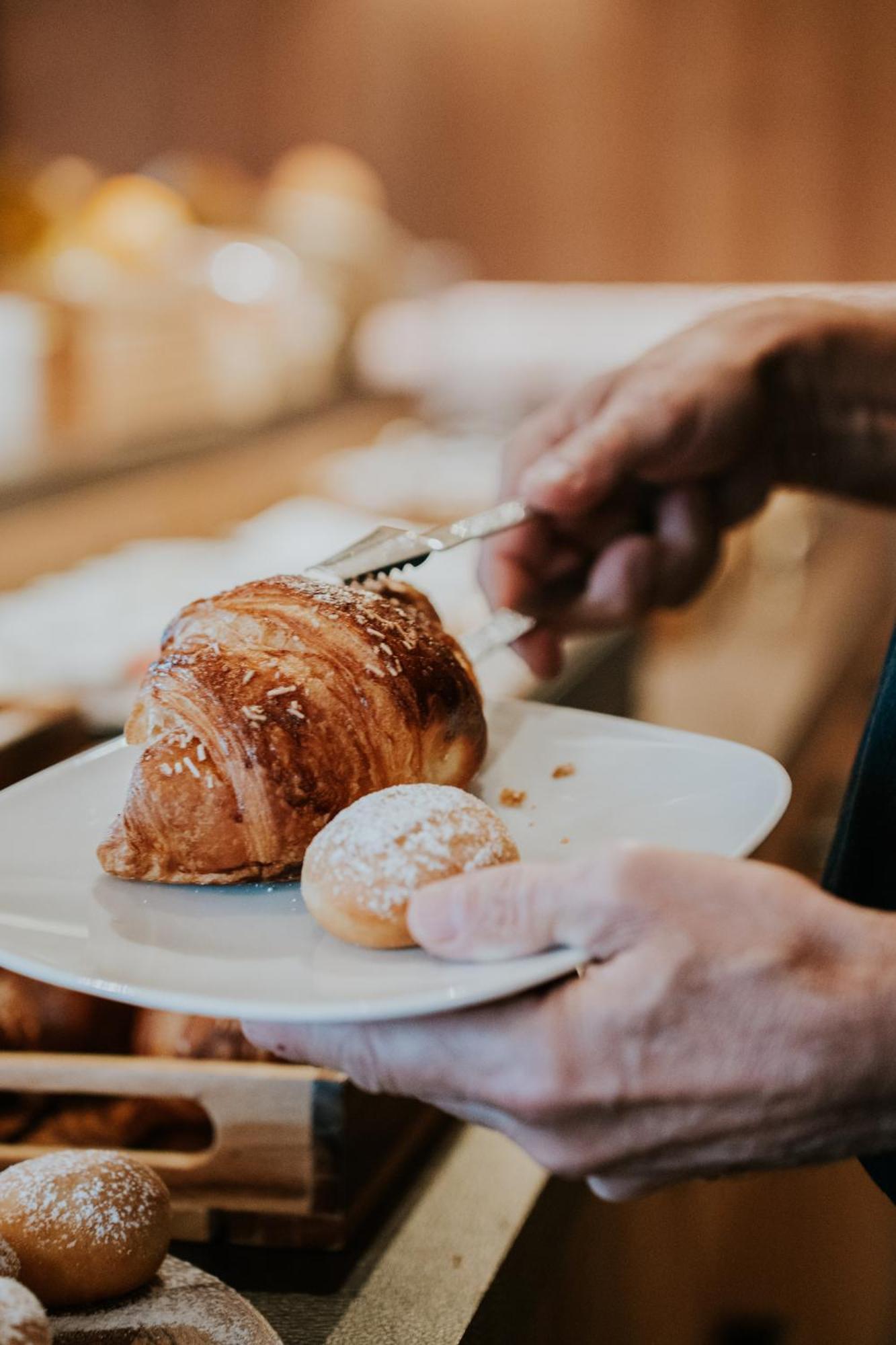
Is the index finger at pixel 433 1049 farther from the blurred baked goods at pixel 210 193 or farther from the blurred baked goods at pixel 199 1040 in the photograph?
the blurred baked goods at pixel 210 193

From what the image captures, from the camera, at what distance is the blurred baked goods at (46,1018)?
115 centimetres

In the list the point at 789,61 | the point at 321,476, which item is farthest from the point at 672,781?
the point at 789,61

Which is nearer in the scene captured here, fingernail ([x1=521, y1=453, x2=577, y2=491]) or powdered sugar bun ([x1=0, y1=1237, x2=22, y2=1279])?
powdered sugar bun ([x1=0, y1=1237, x2=22, y2=1279])

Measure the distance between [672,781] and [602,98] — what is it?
5.02 metres

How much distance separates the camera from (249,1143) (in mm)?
1057

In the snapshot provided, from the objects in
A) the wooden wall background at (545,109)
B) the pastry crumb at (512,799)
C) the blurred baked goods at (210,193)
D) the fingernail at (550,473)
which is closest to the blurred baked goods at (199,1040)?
the pastry crumb at (512,799)

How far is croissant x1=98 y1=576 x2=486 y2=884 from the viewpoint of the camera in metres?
0.87

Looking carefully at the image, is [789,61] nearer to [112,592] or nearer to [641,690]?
[641,690]

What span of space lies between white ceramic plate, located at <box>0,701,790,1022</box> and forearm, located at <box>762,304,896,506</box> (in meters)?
0.67

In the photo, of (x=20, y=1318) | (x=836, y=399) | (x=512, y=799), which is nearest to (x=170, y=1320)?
(x=20, y=1318)

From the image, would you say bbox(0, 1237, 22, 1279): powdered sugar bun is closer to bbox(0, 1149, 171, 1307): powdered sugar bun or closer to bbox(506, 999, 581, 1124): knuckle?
bbox(0, 1149, 171, 1307): powdered sugar bun

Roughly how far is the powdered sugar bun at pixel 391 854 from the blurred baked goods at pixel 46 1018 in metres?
0.41

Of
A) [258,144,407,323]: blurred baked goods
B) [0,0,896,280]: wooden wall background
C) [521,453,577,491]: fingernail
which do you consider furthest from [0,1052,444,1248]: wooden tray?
[0,0,896,280]: wooden wall background

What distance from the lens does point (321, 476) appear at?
134 inches
